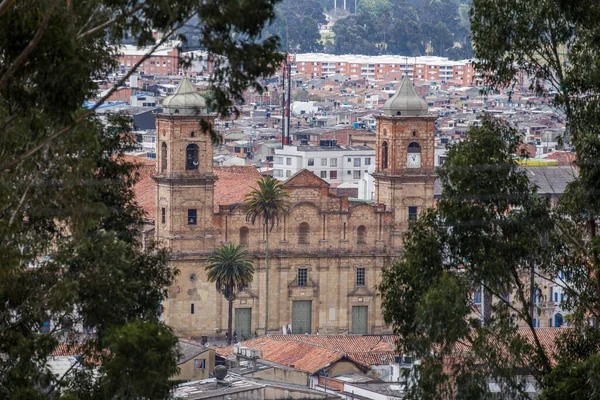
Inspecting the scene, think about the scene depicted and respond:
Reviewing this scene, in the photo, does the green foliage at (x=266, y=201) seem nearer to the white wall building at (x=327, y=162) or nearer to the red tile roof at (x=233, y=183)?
the red tile roof at (x=233, y=183)

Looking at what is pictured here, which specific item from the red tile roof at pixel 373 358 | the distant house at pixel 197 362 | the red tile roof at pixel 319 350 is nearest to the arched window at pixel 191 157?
the red tile roof at pixel 319 350

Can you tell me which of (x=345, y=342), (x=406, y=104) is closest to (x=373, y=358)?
(x=345, y=342)

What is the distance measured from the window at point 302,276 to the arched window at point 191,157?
5.97m

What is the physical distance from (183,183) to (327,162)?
1277 inches

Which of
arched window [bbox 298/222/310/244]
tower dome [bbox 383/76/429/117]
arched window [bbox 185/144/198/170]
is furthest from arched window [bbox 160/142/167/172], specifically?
tower dome [bbox 383/76/429/117]

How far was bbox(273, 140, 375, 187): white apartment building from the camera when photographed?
100312mm

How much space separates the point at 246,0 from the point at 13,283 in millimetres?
5895

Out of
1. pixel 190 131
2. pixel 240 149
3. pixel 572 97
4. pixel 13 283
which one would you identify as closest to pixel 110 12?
pixel 13 283

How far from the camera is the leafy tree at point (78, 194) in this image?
2403 cm

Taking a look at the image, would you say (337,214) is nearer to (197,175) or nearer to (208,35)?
(197,175)

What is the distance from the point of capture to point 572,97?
3012 cm

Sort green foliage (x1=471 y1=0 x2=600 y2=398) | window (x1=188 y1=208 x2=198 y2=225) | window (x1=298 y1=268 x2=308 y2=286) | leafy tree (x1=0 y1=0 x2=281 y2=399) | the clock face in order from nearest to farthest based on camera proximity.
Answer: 1. leafy tree (x1=0 y1=0 x2=281 y2=399)
2. green foliage (x1=471 y1=0 x2=600 y2=398)
3. window (x1=188 y1=208 x2=198 y2=225)
4. window (x1=298 y1=268 x2=308 y2=286)
5. the clock face

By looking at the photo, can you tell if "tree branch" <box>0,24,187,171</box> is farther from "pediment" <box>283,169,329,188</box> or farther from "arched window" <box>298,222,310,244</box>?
"arched window" <box>298,222,310,244</box>

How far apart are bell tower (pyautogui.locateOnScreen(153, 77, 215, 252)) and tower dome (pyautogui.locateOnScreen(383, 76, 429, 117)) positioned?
24.7 feet
